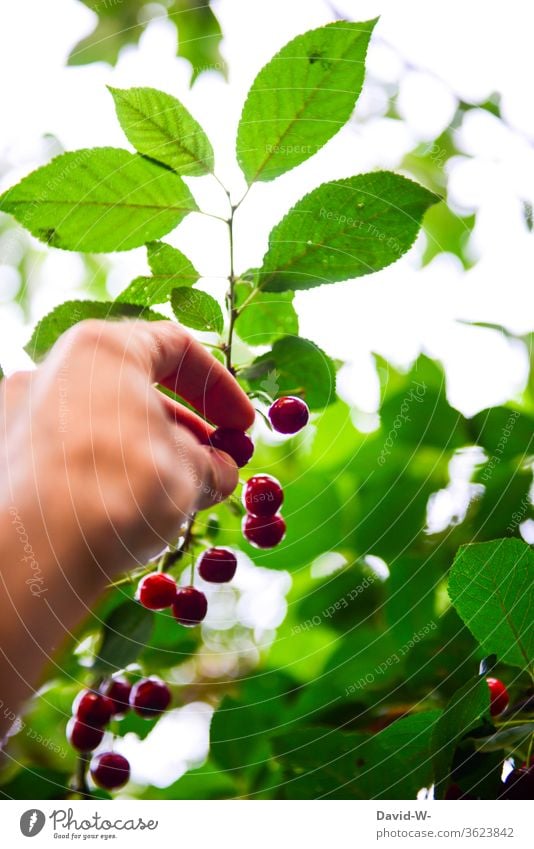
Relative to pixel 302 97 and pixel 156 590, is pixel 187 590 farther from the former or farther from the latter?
pixel 302 97

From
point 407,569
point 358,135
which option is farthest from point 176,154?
point 407,569

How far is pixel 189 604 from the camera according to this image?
0.59 meters

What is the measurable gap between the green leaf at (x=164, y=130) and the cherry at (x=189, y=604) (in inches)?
12.8

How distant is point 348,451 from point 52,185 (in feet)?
1.40

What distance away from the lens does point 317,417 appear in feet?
2.69

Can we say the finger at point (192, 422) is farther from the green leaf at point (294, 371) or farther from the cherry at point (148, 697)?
the cherry at point (148, 697)

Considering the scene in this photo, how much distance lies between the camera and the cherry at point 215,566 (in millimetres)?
608

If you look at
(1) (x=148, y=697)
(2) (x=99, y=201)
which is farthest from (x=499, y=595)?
(2) (x=99, y=201)

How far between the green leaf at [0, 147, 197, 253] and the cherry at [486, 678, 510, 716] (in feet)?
1.43

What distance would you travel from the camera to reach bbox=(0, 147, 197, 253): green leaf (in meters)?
0.54

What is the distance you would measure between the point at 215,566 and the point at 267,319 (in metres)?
0.21

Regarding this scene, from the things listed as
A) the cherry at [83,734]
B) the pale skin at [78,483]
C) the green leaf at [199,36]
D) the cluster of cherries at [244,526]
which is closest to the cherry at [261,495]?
the cluster of cherries at [244,526]

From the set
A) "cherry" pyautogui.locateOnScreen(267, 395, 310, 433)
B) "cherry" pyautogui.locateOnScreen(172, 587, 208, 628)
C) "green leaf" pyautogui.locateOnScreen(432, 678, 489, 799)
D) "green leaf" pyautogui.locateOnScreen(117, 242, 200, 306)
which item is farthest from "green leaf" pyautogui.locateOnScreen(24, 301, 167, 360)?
"green leaf" pyautogui.locateOnScreen(432, 678, 489, 799)
